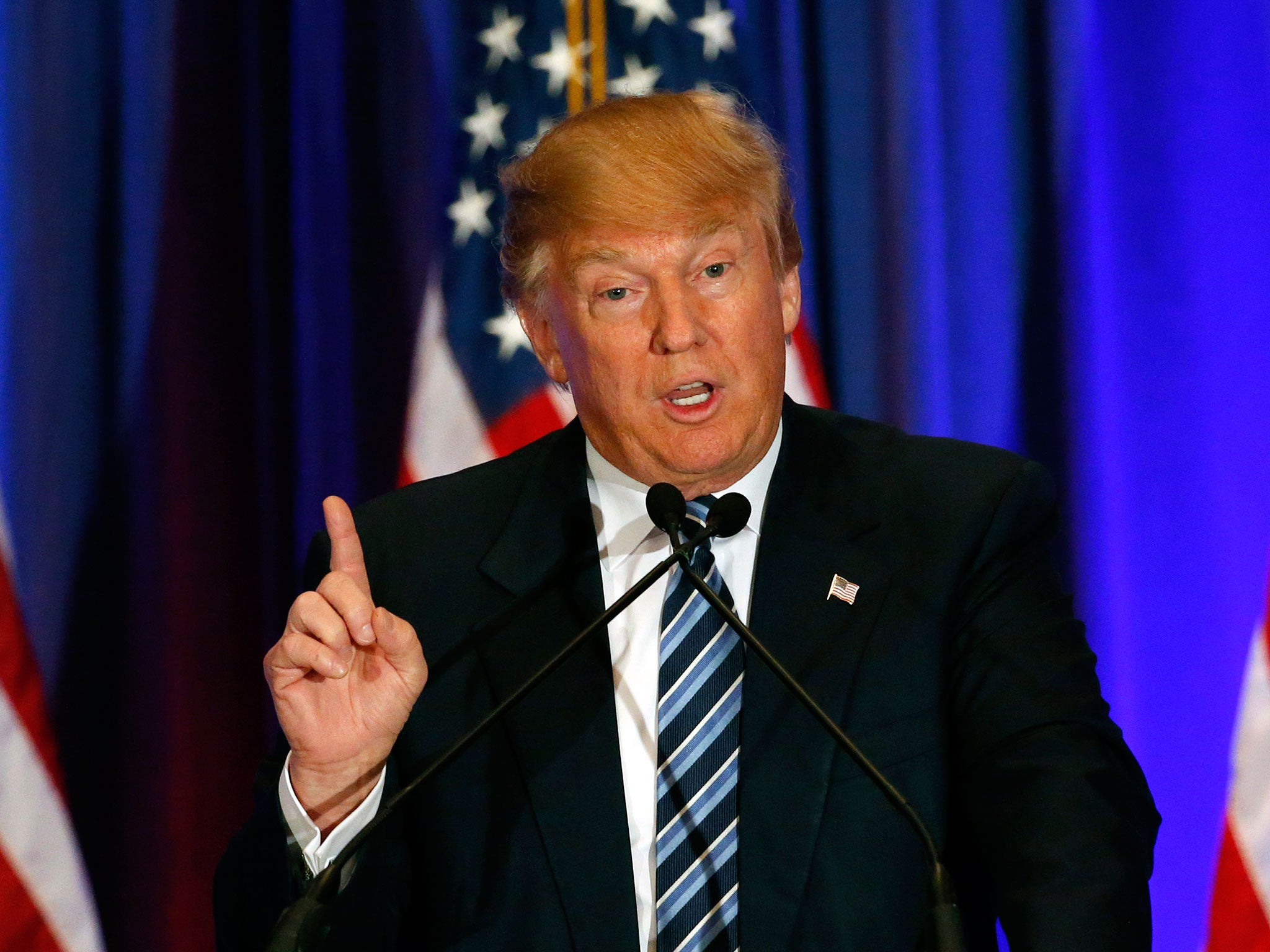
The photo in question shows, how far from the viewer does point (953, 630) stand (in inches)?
63.9

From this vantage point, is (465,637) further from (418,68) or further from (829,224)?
(418,68)

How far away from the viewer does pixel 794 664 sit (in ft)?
5.15

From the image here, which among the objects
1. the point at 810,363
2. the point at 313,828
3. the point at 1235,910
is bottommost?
the point at 1235,910

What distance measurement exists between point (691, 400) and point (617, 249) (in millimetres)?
220

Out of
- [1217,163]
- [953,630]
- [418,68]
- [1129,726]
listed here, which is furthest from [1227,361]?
[418,68]

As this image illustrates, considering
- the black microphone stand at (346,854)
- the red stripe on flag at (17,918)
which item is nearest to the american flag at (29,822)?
the red stripe on flag at (17,918)

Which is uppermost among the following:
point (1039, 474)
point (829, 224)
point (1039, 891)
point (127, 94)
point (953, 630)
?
point (127, 94)

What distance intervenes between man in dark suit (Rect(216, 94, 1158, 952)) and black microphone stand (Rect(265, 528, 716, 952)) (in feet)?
0.62

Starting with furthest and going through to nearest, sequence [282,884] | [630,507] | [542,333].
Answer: [542,333] → [630,507] → [282,884]

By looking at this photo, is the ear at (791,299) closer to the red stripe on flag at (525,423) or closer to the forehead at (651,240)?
→ the forehead at (651,240)

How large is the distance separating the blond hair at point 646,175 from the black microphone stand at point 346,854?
1.79ft

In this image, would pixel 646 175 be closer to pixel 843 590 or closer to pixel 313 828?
pixel 843 590

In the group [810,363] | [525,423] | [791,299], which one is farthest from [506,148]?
[791,299]

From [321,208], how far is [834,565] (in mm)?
1421
